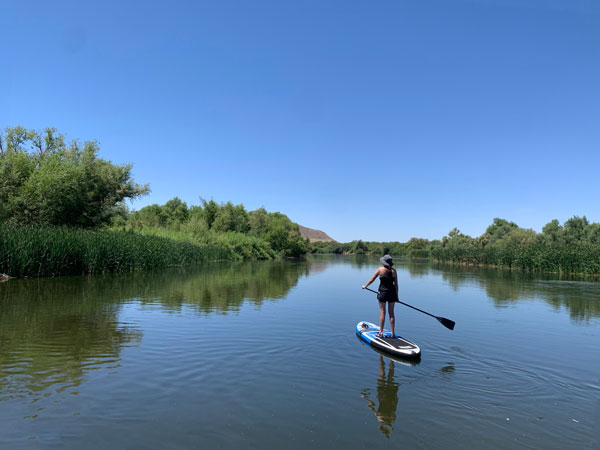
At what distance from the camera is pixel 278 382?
6.92 meters

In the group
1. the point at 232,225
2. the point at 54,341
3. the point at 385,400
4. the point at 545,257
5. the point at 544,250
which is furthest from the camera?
the point at 232,225

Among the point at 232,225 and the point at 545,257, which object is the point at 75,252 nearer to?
the point at 545,257

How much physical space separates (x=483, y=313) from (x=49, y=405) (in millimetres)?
15211

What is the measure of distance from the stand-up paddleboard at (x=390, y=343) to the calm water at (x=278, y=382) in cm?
26

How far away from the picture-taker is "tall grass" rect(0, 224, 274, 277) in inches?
866

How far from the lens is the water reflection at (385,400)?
5.45m

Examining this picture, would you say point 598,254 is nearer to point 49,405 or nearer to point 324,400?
point 324,400

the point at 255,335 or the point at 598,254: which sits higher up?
the point at 598,254

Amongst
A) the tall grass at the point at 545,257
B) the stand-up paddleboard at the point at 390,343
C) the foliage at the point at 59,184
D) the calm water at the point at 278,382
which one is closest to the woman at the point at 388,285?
the stand-up paddleboard at the point at 390,343

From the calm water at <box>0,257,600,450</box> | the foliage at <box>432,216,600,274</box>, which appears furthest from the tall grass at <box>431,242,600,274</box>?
the calm water at <box>0,257,600,450</box>

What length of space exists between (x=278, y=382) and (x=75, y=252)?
23.6 metres

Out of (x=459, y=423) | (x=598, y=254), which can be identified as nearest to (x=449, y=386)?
(x=459, y=423)

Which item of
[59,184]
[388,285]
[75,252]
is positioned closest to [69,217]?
[59,184]

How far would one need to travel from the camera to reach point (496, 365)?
28.0ft
